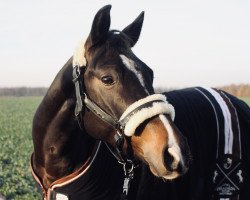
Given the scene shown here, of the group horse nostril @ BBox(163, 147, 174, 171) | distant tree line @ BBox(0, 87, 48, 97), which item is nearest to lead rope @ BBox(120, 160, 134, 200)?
horse nostril @ BBox(163, 147, 174, 171)

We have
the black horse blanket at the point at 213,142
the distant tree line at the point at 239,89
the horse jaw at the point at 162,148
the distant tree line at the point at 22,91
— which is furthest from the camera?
the distant tree line at the point at 22,91

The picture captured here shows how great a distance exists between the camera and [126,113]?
373 centimetres

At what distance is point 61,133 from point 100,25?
1.10 meters

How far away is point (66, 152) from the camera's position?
432 centimetres

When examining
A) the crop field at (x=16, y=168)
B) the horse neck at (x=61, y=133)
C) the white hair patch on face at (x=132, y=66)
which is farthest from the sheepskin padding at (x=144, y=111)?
the crop field at (x=16, y=168)

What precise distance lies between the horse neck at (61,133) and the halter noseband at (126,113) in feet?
0.62

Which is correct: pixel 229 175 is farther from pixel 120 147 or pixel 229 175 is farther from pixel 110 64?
pixel 110 64

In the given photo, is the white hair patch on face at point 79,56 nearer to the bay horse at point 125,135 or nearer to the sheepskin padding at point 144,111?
the bay horse at point 125,135

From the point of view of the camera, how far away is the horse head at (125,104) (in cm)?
353

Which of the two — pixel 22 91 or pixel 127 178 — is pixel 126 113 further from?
pixel 22 91

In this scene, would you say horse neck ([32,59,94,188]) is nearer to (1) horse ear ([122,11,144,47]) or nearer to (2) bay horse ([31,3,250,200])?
(2) bay horse ([31,3,250,200])

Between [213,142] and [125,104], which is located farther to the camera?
[213,142]

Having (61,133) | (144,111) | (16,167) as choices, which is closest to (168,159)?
(144,111)

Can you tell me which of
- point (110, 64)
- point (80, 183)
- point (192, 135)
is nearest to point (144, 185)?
point (80, 183)
